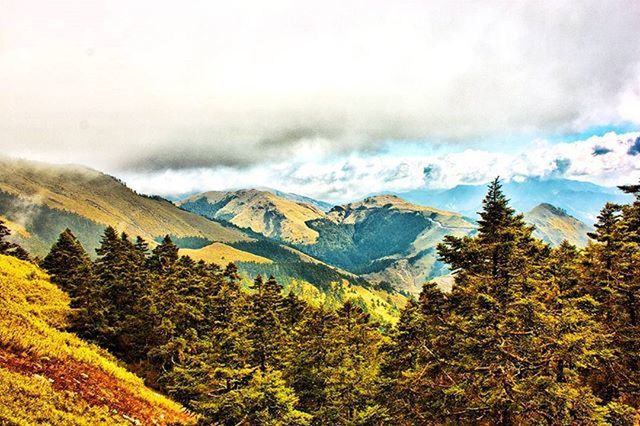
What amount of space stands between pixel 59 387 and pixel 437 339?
1757cm

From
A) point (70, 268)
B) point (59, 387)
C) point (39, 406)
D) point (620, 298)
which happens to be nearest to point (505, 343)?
point (620, 298)

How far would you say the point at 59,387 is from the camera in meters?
14.8

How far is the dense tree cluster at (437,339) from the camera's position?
14664 millimetres

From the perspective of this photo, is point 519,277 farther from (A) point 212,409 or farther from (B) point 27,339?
(B) point 27,339

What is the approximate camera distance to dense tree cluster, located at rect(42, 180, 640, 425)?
1466 centimetres

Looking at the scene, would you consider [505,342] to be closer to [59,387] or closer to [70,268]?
[59,387]

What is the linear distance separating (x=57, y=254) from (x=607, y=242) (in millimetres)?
58883

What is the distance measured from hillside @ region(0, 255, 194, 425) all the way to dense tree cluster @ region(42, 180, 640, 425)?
3097 millimetres

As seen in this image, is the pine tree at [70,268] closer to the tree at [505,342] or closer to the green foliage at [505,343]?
the green foliage at [505,343]

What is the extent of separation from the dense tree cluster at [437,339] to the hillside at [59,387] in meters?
3.10

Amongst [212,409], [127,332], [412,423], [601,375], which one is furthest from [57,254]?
[601,375]

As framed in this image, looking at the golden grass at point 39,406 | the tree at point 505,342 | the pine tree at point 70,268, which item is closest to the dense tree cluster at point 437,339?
the tree at point 505,342

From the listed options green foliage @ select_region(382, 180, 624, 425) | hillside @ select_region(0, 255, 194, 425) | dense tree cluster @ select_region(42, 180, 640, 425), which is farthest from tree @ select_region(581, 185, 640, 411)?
hillside @ select_region(0, 255, 194, 425)

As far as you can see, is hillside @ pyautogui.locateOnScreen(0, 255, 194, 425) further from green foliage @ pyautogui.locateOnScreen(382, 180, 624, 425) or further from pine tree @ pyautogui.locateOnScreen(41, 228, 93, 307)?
green foliage @ pyautogui.locateOnScreen(382, 180, 624, 425)
